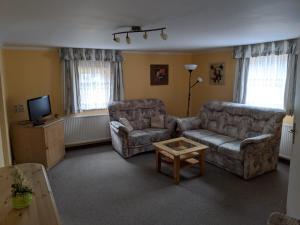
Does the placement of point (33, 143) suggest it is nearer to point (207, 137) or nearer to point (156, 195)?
point (156, 195)

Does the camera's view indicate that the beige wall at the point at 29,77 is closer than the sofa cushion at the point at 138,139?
Yes

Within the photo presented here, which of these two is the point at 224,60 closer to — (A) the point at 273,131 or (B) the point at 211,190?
(A) the point at 273,131

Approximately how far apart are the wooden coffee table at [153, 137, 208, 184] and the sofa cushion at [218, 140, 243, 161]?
1.09 ft

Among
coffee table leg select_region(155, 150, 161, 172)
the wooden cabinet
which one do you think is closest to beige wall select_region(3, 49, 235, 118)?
the wooden cabinet

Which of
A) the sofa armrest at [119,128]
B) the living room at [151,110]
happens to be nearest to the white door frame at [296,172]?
the living room at [151,110]

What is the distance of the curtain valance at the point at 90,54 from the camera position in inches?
182

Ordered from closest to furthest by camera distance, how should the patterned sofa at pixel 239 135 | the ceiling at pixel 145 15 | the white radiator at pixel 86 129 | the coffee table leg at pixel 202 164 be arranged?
the ceiling at pixel 145 15, the patterned sofa at pixel 239 135, the coffee table leg at pixel 202 164, the white radiator at pixel 86 129

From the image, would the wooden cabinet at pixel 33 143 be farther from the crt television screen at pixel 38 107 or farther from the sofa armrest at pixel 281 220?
the sofa armrest at pixel 281 220

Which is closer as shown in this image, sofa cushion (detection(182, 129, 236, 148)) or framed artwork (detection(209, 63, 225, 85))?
sofa cushion (detection(182, 129, 236, 148))

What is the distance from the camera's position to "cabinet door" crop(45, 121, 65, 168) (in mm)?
3945

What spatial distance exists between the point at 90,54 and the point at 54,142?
2.03m

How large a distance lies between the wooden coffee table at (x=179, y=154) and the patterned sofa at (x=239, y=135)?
1.35ft

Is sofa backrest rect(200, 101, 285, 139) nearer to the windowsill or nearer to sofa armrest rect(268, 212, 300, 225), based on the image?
the windowsill

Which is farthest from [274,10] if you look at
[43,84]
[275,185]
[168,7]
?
[43,84]
